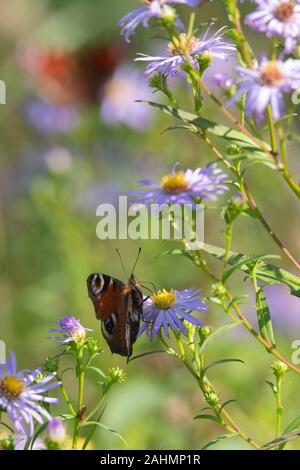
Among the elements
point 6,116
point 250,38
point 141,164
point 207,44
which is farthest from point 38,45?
point 207,44

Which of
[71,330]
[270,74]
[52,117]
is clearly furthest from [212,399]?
[52,117]

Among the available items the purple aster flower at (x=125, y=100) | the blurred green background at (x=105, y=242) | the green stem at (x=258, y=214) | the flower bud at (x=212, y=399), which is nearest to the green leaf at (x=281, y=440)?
the flower bud at (x=212, y=399)

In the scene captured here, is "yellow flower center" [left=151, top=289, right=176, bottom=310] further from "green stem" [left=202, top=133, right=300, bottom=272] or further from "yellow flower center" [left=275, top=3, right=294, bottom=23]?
"yellow flower center" [left=275, top=3, right=294, bottom=23]

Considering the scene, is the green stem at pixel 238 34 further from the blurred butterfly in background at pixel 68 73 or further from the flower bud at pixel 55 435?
the blurred butterfly in background at pixel 68 73

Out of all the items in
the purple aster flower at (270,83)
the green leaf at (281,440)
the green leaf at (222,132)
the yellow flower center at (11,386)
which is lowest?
the green leaf at (281,440)

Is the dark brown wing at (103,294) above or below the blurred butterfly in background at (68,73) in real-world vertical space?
below

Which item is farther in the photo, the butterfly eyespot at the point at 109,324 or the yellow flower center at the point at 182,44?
the butterfly eyespot at the point at 109,324

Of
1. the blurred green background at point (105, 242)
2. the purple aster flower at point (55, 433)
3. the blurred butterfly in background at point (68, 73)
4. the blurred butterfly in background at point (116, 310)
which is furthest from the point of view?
the blurred butterfly in background at point (68, 73)
